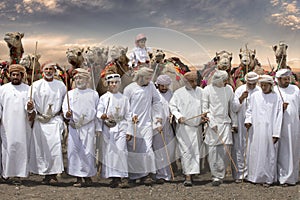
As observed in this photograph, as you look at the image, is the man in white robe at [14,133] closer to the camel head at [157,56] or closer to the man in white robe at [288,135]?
the camel head at [157,56]

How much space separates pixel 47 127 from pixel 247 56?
17.5 ft

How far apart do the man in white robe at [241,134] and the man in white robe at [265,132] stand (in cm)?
18

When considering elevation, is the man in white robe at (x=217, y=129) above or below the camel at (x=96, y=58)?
below

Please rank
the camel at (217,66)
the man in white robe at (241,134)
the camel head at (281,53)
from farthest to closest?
the camel head at (281,53), the camel at (217,66), the man in white robe at (241,134)

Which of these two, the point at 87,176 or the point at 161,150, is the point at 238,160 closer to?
the point at 161,150

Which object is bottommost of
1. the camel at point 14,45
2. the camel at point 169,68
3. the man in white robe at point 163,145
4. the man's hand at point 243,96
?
the man in white robe at point 163,145

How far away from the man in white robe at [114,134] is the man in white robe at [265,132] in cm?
215

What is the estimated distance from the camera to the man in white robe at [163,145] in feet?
26.1

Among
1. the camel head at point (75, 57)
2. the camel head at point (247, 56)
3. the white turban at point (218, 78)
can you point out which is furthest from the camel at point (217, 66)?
the camel head at point (75, 57)

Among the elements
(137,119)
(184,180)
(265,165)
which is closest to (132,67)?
(137,119)

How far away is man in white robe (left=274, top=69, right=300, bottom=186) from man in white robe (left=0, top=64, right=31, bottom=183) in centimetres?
437

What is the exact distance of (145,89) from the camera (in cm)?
784

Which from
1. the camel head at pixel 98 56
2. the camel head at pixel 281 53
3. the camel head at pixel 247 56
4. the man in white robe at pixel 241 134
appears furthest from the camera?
the camel head at pixel 281 53

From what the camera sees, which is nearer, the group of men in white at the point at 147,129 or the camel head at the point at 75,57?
the group of men in white at the point at 147,129
